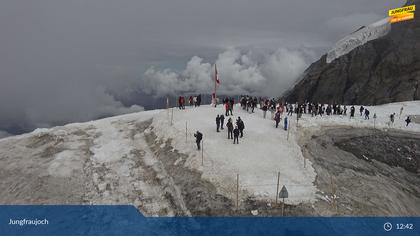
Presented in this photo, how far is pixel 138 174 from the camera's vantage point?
26.3 meters

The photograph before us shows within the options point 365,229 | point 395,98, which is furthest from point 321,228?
point 395,98

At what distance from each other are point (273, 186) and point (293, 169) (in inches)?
145

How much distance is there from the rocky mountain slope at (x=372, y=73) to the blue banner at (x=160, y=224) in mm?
70702

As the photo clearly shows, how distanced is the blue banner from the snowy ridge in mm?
83433

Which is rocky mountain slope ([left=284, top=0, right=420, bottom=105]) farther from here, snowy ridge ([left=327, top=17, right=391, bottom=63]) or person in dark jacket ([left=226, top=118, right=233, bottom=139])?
person in dark jacket ([left=226, top=118, right=233, bottom=139])

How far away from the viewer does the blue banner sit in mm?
17969

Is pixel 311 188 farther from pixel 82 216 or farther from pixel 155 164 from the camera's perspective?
pixel 82 216

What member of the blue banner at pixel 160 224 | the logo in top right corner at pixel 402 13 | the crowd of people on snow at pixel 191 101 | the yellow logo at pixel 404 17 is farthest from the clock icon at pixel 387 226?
the yellow logo at pixel 404 17

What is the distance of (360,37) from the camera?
319 feet

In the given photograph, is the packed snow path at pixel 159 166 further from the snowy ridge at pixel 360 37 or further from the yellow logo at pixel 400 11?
the snowy ridge at pixel 360 37

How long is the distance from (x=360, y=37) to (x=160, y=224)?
9475 cm

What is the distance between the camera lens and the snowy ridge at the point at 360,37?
93.9 metres

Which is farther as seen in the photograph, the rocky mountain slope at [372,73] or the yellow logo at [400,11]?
the yellow logo at [400,11]

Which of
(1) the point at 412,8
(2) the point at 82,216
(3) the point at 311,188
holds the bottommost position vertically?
(2) the point at 82,216
